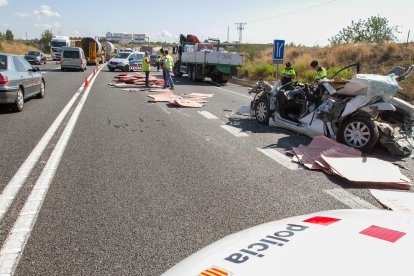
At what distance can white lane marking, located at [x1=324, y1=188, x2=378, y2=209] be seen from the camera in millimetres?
4316

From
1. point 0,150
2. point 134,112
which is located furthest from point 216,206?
point 134,112

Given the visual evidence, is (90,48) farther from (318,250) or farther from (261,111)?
(318,250)

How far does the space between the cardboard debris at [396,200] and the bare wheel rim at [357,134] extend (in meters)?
2.13

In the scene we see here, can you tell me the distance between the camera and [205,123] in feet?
31.7

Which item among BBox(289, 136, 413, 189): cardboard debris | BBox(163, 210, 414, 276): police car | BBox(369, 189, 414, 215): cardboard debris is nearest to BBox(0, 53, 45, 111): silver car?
BBox(289, 136, 413, 189): cardboard debris

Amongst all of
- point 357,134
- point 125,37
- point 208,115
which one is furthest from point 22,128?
point 125,37

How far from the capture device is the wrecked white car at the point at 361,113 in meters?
6.76

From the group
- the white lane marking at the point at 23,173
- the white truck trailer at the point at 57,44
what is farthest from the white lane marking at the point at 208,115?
the white truck trailer at the point at 57,44

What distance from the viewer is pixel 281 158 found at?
6395mm

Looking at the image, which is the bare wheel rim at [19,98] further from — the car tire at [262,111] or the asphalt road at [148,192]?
the car tire at [262,111]

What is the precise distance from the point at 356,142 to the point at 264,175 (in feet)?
7.91

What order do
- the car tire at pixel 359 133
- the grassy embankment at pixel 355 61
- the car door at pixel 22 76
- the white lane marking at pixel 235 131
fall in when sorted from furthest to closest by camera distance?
the grassy embankment at pixel 355 61, the car door at pixel 22 76, the white lane marking at pixel 235 131, the car tire at pixel 359 133

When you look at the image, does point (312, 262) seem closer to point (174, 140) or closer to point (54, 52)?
point (174, 140)

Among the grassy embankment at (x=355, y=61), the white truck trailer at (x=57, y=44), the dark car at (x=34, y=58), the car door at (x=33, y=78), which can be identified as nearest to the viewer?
the car door at (x=33, y=78)
